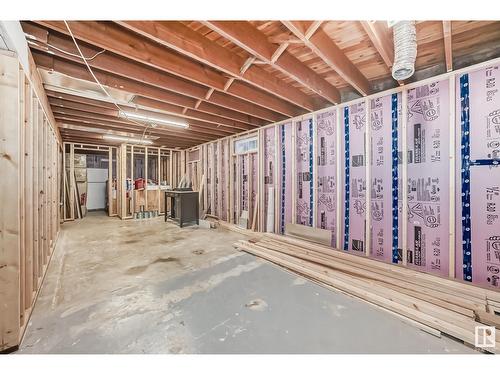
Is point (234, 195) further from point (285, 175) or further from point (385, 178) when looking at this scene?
point (385, 178)

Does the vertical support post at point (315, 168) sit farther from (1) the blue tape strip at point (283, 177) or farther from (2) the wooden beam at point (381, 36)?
(2) the wooden beam at point (381, 36)

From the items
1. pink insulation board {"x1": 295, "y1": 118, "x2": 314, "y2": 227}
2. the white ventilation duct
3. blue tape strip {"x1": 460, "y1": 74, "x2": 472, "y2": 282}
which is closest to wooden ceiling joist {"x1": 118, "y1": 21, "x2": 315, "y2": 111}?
pink insulation board {"x1": 295, "y1": 118, "x2": 314, "y2": 227}

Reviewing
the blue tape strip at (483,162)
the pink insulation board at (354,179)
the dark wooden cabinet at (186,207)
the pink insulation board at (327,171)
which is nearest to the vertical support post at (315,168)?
the pink insulation board at (327,171)

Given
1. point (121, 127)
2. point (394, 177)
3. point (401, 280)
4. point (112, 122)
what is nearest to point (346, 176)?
point (394, 177)

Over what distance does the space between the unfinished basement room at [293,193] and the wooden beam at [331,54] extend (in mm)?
20

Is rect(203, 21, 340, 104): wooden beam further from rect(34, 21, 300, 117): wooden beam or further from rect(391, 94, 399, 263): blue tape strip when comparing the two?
rect(391, 94, 399, 263): blue tape strip

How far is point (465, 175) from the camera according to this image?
232 cm

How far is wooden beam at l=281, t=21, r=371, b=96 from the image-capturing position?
1.71m

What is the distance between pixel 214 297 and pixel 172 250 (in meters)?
1.77

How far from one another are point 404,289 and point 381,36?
2.51 meters

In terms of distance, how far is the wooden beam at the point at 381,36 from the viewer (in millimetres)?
1668

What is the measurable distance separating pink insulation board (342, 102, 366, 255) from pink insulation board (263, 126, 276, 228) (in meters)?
1.57

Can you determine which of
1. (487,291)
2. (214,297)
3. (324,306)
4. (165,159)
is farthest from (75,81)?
(165,159)
